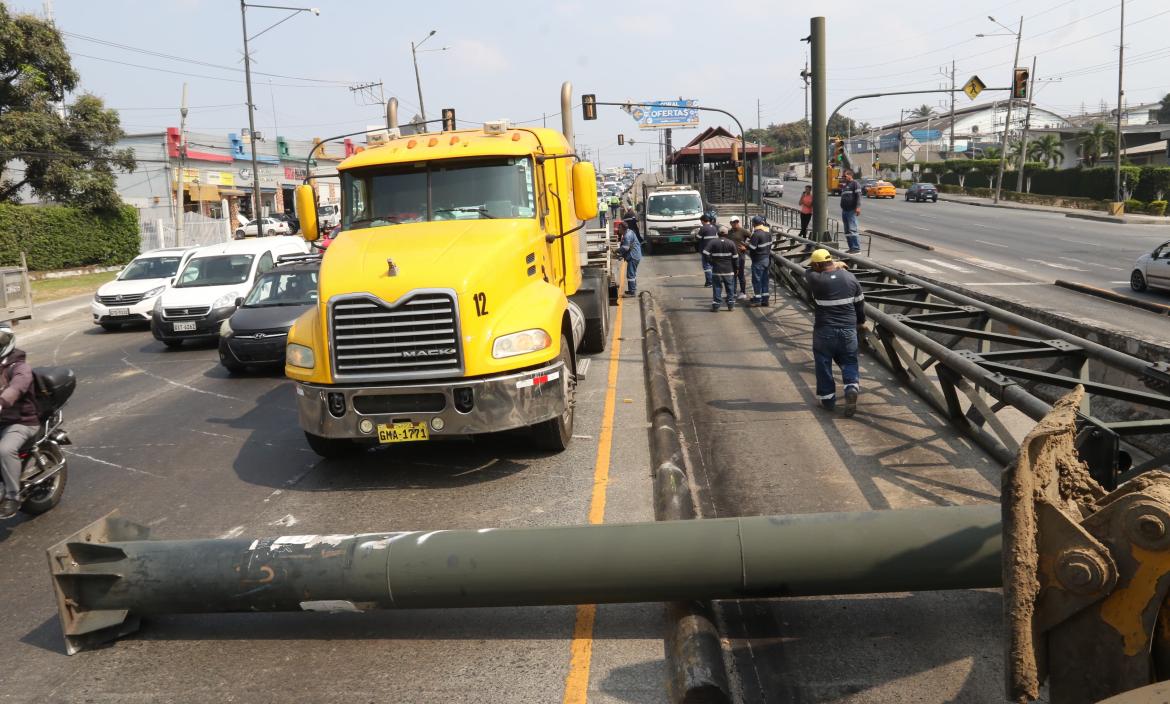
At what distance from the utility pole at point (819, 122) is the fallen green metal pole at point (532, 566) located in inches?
575

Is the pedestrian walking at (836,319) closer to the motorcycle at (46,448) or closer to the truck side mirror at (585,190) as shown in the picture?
the truck side mirror at (585,190)

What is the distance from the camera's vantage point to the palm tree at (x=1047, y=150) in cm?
7575

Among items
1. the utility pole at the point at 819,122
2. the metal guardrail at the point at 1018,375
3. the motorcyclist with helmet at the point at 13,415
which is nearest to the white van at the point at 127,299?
the motorcyclist with helmet at the point at 13,415

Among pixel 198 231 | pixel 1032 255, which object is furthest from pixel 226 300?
pixel 198 231

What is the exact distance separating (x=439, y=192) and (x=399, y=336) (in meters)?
2.27

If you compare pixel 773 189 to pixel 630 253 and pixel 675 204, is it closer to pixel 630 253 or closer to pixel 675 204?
pixel 675 204

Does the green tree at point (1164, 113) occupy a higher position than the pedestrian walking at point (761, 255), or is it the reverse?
A: the green tree at point (1164, 113)

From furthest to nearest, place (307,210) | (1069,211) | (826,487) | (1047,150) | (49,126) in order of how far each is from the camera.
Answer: (1047,150)
(1069,211)
(49,126)
(307,210)
(826,487)

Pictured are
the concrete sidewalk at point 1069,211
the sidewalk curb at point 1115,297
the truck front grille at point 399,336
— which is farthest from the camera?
the concrete sidewalk at point 1069,211

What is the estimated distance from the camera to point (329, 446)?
29.6ft

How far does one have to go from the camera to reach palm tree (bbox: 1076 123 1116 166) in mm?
69500

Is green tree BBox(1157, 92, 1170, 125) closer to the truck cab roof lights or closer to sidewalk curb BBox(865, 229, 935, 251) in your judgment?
sidewalk curb BBox(865, 229, 935, 251)

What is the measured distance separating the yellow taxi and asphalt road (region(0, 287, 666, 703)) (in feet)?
198

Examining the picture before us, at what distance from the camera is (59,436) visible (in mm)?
8055
